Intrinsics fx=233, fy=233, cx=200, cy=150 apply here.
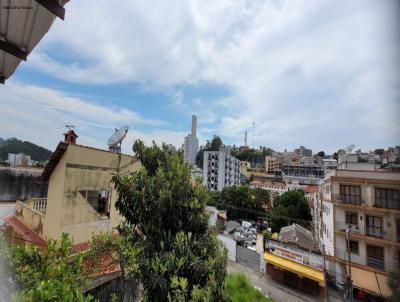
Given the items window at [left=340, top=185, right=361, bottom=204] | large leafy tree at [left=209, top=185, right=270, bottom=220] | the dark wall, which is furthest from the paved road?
large leafy tree at [left=209, top=185, right=270, bottom=220]

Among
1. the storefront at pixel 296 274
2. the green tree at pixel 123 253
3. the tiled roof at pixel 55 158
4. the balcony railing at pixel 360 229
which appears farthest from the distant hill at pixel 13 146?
the storefront at pixel 296 274

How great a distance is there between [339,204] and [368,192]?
1.92 m

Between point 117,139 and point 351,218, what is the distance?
557 inches

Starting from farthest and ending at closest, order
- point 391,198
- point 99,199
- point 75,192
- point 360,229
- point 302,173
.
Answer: point 302,173 < point 360,229 < point 99,199 < point 75,192 < point 391,198

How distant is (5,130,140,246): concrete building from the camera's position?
232 inches

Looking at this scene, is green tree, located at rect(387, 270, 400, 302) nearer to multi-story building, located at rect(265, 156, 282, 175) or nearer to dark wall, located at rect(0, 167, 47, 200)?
dark wall, located at rect(0, 167, 47, 200)

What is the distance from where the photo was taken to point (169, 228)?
3.76m

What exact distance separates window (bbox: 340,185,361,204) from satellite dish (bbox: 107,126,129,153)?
13.4 meters

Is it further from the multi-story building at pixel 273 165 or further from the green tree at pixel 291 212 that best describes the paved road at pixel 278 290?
the multi-story building at pixel 273 165

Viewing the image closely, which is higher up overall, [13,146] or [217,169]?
[13,146]

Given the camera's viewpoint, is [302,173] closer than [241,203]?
No

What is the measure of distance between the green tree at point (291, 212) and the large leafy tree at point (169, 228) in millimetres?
25850

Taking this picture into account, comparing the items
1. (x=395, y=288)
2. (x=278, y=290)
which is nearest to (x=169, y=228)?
(x=395, y=288)

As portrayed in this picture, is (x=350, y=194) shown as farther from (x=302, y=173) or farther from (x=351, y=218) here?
(x=302, y=173)
